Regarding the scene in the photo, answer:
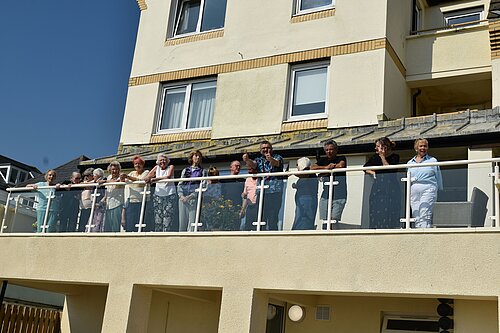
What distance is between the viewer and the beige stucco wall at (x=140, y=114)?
55.2 ft

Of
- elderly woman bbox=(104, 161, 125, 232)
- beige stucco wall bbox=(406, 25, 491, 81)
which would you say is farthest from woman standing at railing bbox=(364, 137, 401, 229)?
beige stucco wall bbox=(406, 25, 491, 81)

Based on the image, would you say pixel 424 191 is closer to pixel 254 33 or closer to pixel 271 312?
pixel 271 312

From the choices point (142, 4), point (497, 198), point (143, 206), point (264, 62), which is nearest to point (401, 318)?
point (497, 198)

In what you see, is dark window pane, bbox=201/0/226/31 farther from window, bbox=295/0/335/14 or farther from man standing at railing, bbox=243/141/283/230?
man standing at railing, bbox=243/141/283/230

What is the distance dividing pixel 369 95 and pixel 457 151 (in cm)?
294

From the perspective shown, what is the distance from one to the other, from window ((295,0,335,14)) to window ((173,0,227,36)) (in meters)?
2.23

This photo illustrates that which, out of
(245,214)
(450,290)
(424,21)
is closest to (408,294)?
(450,290)

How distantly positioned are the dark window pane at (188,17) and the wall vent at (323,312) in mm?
9011

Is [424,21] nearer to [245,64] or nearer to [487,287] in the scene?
[245,64]

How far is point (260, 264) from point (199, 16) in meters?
9.55

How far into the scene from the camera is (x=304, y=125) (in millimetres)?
14445

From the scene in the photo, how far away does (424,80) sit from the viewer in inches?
604

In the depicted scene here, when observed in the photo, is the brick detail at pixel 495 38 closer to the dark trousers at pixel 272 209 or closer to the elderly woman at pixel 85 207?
the dark trousers at pixel 272 209

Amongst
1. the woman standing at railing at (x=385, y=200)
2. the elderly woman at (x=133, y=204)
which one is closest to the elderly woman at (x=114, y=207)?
the elderly woman at (x=133, y=204)
